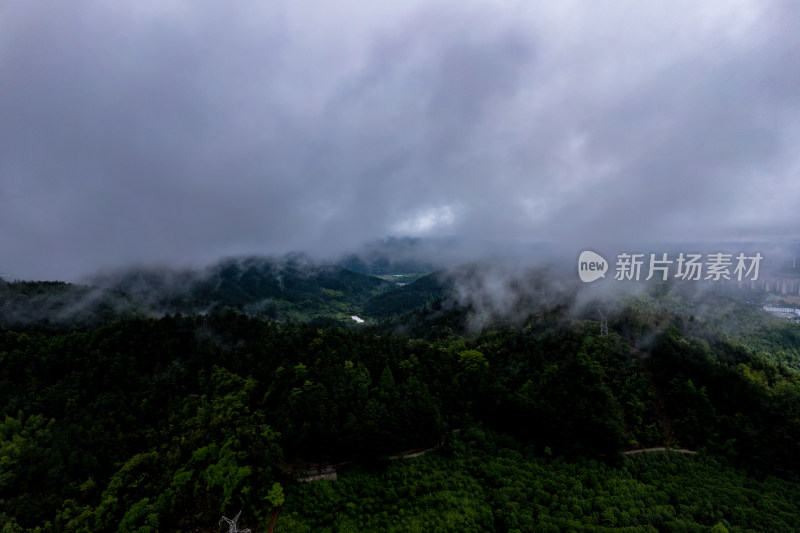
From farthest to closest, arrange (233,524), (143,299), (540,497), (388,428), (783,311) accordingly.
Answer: (143,299)
(783,311)
(388,428)
(540,497)
(233,524)

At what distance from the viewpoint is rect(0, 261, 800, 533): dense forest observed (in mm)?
32156

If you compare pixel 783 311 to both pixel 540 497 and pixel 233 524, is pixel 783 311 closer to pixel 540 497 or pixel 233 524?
pixel 540 497

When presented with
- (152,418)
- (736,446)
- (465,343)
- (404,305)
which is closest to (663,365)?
(736,446)

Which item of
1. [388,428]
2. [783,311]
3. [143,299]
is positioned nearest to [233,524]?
[388,428]

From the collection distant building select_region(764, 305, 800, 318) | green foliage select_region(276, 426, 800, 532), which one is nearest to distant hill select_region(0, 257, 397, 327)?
green foliage select_region(276, 426, 800, 532)

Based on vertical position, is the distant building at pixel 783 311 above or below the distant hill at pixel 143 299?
above

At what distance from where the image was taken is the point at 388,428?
41.3 m

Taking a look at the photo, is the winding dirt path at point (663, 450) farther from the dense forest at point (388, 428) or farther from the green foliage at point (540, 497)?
the green foliage at point (540, 497)

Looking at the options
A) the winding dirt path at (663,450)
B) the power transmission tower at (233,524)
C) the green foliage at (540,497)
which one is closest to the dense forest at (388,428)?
the green foliage at (540,497)

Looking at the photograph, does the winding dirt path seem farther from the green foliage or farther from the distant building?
the distant building

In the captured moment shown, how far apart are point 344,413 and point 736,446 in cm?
5116

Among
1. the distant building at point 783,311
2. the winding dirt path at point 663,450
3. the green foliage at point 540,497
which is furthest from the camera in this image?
the distant building at point 783,311

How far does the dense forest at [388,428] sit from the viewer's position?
105 feet

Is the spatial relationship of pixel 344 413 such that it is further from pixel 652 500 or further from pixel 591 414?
pixel 652 500
